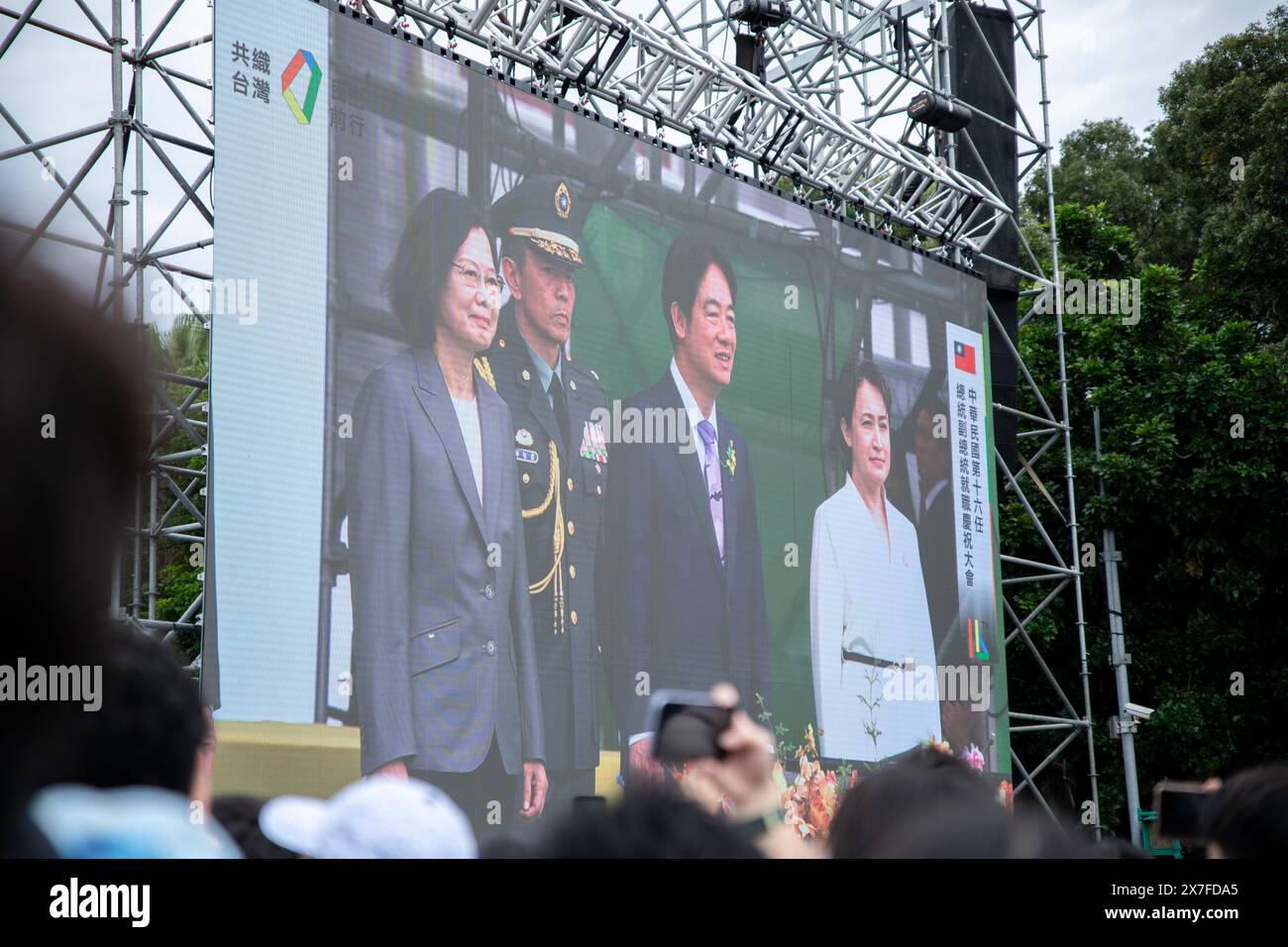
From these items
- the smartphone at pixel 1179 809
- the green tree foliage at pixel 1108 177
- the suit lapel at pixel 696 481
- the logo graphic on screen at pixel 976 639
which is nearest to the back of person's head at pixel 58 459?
the smartphone at pixel 1179 809

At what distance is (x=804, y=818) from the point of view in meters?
6.58

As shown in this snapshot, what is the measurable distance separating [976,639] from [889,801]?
23.1ft

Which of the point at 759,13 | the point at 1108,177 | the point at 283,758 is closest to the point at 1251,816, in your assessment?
the point at 283,758

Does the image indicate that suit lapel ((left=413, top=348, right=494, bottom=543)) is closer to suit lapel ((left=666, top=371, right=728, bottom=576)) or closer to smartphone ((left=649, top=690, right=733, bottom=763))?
suit lapel ((left=666, top=371, right=728, bottom=576))

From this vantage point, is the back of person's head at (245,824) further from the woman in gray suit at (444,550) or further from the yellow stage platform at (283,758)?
the woman in gray suit at (444,550)

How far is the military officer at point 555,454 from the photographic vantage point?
220 inches

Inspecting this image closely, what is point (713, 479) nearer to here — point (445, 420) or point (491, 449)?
point (491, 449)

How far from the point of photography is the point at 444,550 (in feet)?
17.3

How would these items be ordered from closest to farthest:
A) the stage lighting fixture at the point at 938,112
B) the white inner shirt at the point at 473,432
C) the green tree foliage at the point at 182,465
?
the white inner shirt at the point at 473,432, the green tree foliage at the point at 182,465, the stage lighting fixture at the point at 938,112

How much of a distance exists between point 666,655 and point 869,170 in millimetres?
3705

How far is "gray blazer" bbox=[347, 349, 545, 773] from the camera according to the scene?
16.3 feet

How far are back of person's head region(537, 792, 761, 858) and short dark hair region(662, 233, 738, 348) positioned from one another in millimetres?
5647

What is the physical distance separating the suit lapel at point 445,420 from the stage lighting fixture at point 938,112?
4559 mm
